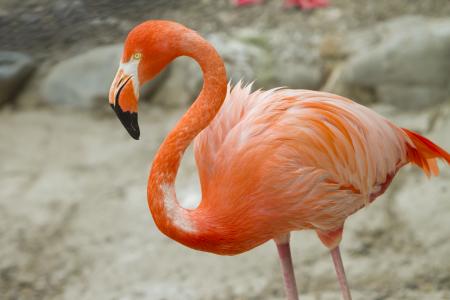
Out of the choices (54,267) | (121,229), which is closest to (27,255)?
(54,267)

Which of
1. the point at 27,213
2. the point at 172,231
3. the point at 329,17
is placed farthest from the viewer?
the point at 329,17

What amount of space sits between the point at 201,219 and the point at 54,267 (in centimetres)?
167

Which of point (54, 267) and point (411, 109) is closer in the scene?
point (54, 267)

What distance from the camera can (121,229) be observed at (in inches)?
177

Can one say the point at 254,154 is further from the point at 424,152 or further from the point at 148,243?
the point at 148,243

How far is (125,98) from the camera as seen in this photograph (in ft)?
8.63

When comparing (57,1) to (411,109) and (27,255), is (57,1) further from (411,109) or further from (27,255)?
(411,109)

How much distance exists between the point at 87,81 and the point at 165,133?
822 mm

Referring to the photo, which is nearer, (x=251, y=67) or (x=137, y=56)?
(x=137, y=56)

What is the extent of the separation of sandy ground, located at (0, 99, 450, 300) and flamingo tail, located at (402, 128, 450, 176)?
0.77 metres

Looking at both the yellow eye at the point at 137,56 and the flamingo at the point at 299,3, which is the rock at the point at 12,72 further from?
the yellow eye at the point at 137,56

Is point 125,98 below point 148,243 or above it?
above

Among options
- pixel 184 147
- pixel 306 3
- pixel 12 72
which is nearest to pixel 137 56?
pixel 184 147

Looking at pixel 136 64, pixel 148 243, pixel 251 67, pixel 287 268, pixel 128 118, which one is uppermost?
pixel 136 64
